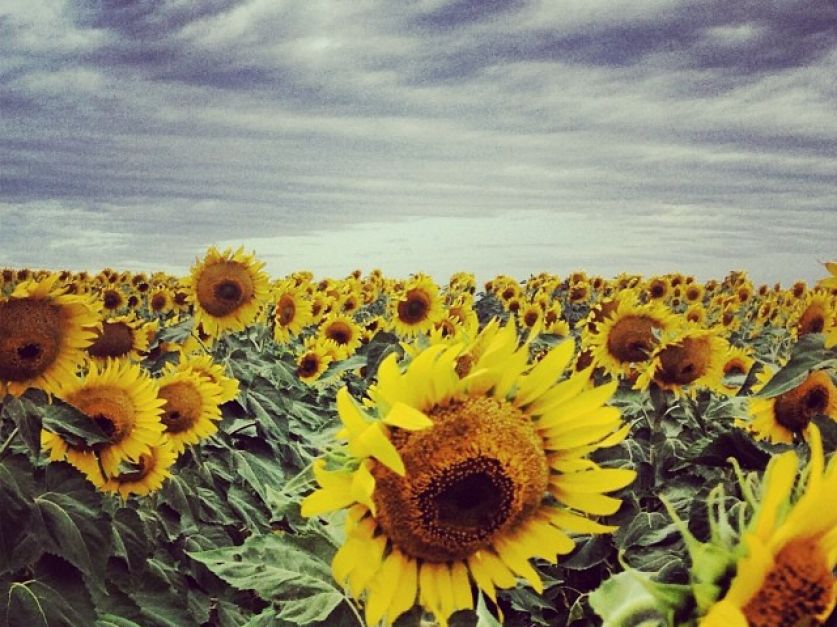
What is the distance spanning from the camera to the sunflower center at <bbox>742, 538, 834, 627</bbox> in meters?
1.06

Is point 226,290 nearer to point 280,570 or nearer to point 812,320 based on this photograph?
point 812,320

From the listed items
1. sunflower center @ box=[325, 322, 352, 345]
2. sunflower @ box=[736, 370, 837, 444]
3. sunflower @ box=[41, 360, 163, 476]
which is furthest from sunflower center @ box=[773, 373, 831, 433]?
sunflower center @ box=[325, 322, 352, 345]

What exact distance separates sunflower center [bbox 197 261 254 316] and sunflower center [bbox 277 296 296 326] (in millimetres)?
2152

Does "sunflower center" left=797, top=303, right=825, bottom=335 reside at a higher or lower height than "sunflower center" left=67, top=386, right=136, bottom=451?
higher

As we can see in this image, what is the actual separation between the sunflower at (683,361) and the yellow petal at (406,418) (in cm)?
393

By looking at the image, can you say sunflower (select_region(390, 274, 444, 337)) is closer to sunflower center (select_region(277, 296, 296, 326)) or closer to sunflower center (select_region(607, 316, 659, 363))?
sunflower center (select_region(277, 296, 296, 326))

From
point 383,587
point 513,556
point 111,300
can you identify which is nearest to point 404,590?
point 383,587

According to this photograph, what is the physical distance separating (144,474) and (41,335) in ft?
3.28

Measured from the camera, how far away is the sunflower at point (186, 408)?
4984 mm

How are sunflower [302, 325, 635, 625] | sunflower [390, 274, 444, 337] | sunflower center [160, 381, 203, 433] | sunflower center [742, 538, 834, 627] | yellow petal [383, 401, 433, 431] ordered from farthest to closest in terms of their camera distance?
1. sunflower [390, 274, 444, 337]
2. sunflower center [160, 381, 203, 433]
3. sunflower [302, 325, 635, 625]
4. yellow petal [383, 401, 433, 431]
5. sunflower center [742, 538, 834, 627]

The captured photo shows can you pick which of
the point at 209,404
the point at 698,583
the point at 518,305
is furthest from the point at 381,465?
the point at 518,305

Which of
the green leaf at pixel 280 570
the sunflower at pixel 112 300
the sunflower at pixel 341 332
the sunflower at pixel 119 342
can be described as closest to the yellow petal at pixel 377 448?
the green leaf at pixel 280 570

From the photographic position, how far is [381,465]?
1.77m

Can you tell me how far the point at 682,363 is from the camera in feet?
17.8
